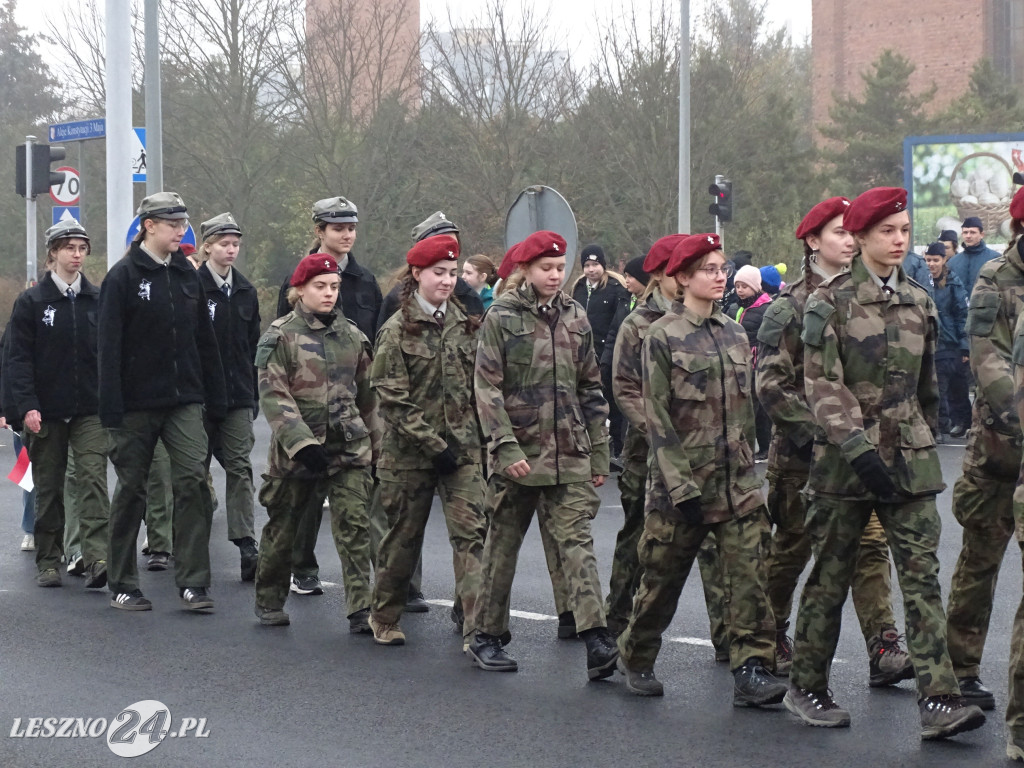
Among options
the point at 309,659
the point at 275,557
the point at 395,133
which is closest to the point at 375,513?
the point at 275,557

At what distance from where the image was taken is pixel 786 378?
7.04 metres

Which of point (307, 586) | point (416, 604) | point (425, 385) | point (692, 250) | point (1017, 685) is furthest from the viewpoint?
point (307, 586)

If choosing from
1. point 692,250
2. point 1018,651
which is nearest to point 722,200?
point 692,250

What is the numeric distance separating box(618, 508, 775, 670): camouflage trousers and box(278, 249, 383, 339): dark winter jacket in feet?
12.3

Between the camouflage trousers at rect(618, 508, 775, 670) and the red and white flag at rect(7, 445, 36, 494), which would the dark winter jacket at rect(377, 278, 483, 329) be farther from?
the red and white flag at rect(7, 445, 36, 494)

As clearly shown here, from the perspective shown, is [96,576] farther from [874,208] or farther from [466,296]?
[874,208]

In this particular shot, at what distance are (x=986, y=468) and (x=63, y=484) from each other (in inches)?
236

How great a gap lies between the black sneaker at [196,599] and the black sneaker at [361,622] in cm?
98

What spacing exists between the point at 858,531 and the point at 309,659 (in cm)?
276

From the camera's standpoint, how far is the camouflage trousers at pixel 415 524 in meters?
7.75

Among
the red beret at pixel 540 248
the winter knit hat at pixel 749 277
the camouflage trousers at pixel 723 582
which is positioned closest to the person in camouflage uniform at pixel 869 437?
the camouflage trousers at pixel 723 582

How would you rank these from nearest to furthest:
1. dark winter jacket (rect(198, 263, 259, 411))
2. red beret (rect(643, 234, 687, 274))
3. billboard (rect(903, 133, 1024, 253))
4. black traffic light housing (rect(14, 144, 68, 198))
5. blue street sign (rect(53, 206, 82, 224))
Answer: red beret (rect(643, 234, 687, 274)), dark winter jacket (rect(198, 263, 259, 411)), black traffic light housing (rect(14, 144, 68, 198)), blue street sign (rect(53, 206, 82, 224)), billboard (rect(903, 133, 1024, 253))

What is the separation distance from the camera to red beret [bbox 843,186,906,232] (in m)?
6.05

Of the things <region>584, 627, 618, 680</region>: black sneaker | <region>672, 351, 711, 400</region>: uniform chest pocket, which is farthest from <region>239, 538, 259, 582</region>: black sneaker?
<region>672, 351, 711, 400</region>: uniform chest pocket
